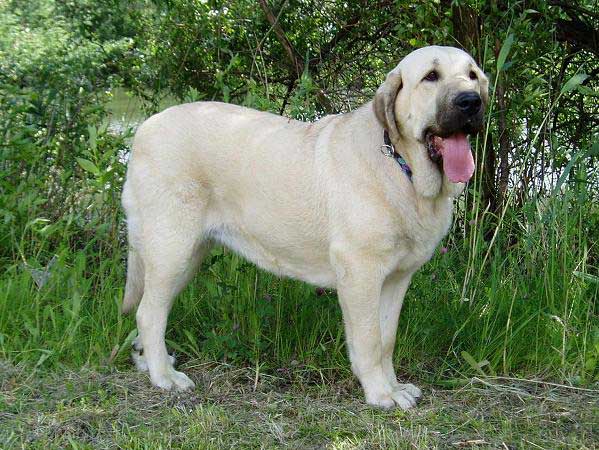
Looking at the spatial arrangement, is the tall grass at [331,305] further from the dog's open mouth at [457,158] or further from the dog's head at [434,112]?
the dog's open mouth at [457,158]

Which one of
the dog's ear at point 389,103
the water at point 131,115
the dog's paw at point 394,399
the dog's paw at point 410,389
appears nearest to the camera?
the dog's ear at point 389,103

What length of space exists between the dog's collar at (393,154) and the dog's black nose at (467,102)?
1.27 ft

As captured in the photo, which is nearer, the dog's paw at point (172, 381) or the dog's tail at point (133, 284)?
the dog's paw at point (172, 381)

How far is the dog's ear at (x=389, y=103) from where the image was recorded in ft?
12.3

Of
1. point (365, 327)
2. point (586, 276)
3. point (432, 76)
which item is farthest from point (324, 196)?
point (586, 276)

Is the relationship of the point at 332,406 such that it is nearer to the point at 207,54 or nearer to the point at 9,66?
the point at 207,54

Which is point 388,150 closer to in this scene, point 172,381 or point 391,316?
point 391,316

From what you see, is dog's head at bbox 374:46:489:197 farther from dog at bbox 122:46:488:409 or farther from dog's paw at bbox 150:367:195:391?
dog's paw at bbox 150:367:195:391

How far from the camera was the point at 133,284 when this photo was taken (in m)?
4.46

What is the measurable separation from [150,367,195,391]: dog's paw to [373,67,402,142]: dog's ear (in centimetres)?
152

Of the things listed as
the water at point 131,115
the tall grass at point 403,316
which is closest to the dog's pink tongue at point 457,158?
the tall grass at point 403,316

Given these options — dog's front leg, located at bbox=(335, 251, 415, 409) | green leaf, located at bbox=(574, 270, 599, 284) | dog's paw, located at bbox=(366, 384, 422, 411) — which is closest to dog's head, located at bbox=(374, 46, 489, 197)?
→ dog's front leg, located at bbox=(335, 251, 415, 409)

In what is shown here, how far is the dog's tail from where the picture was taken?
4.41 meters

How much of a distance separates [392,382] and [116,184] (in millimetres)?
2239
